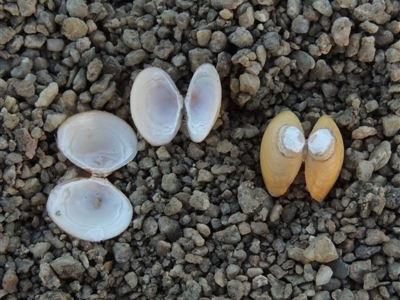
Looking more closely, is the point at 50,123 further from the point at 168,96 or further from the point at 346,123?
the point at 346,123

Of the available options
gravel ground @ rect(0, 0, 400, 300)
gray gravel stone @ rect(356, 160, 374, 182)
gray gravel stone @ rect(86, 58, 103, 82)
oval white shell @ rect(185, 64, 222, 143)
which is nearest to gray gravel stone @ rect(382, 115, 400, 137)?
gravel ground @ rect(0, 0, 400, 300)

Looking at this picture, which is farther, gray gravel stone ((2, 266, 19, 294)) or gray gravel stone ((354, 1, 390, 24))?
gray gravel stone ((354, 1, 390, 24))

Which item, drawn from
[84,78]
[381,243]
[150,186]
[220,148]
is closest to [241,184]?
[220,148]

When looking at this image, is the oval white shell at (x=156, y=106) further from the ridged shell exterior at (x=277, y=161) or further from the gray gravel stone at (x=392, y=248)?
the gray gravel stone at (x=392, y=248)

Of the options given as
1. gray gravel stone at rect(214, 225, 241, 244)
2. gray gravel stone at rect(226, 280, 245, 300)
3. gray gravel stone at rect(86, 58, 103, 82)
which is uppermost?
gray gravel stone at rect(86, 58, 103, 82)

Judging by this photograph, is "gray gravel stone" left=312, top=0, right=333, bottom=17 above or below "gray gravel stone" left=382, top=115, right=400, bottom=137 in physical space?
above

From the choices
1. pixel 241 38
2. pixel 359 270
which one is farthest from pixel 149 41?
pixel 359 270

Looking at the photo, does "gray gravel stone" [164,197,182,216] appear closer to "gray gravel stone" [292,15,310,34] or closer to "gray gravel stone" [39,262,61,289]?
"gray gravel stone" [39,262,61,289]

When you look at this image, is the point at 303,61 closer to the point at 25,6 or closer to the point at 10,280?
the point at 25,6
